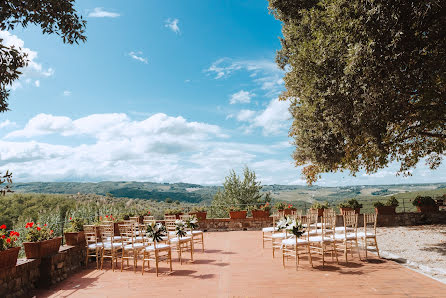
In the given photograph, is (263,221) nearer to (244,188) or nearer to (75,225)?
(75,225)

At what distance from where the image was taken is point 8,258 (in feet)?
16.3

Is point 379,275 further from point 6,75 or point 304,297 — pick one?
point 6,75

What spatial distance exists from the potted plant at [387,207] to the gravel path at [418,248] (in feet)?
5.35

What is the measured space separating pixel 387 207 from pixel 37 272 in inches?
537

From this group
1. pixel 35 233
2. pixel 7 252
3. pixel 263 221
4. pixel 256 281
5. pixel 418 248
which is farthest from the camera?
pixel 263 221

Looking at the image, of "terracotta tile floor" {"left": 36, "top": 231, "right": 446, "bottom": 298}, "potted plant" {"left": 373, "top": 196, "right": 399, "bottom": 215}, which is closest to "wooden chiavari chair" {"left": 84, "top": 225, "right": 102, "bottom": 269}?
"terracotta tile floor" {"left": 36, "top": 231, "right": 446, "bottom": 298}

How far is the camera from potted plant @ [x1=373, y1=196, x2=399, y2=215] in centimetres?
1314

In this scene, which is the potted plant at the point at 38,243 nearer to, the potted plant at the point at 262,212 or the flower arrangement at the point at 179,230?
the flower arrangement at the point at 179,230

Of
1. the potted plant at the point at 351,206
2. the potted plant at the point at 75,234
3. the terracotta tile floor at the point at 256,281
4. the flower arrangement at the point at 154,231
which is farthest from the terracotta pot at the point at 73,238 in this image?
the potted plant at the point at 351,206

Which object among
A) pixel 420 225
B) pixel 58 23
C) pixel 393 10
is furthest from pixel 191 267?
pixel 420 225

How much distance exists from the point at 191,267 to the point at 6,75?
216 inches

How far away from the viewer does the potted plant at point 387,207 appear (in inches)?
517

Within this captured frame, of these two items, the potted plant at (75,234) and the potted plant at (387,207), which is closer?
the potted plant at (75,234)

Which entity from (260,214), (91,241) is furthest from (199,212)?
(91,241)
